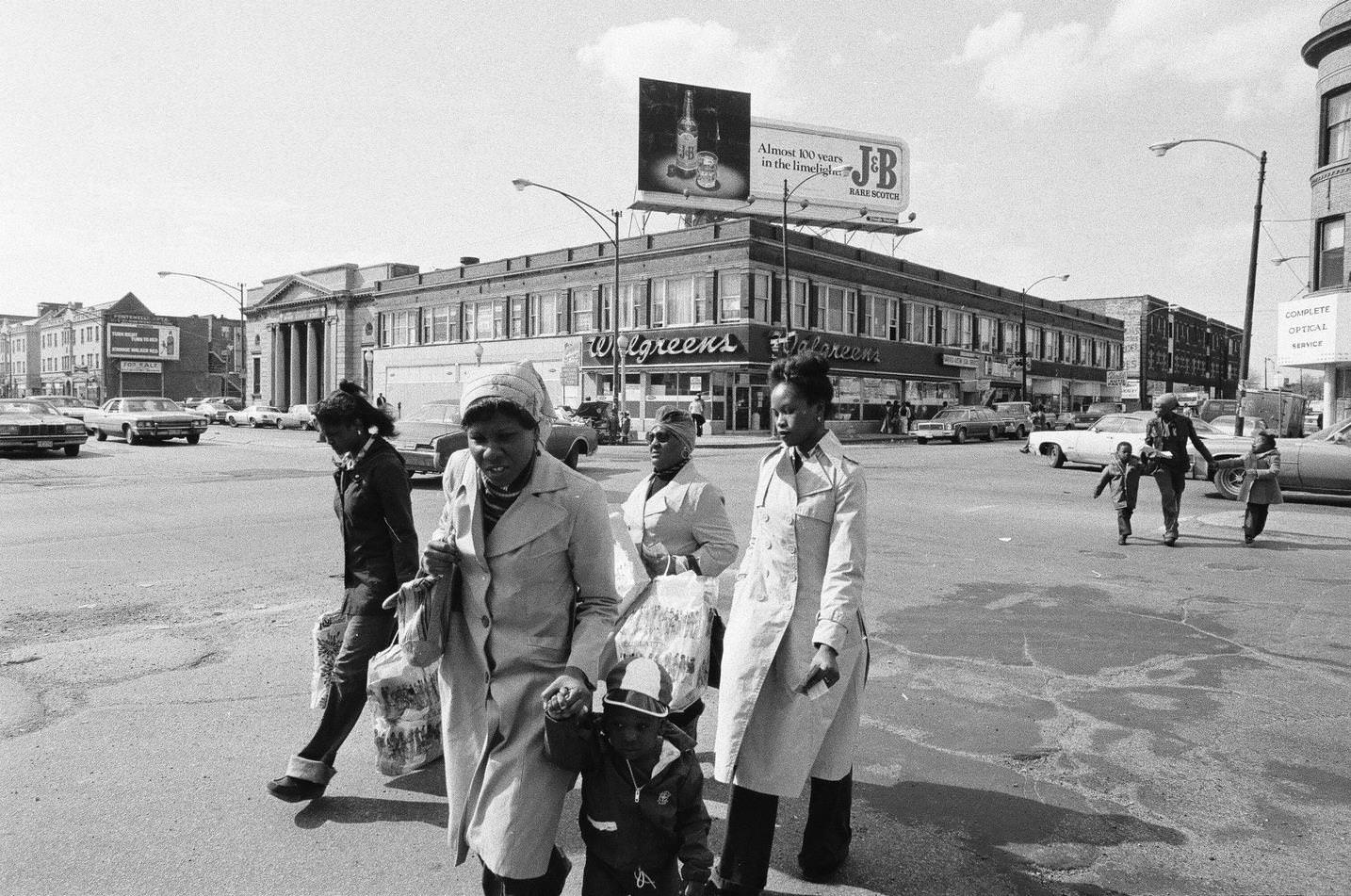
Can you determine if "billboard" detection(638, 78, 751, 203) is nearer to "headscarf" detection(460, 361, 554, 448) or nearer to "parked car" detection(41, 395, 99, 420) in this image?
"parked car" detection(41, 395, 99, 420)

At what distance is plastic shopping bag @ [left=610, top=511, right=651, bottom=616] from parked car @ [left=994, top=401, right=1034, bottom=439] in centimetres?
4090

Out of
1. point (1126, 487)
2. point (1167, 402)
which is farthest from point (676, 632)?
point (1167, 402)

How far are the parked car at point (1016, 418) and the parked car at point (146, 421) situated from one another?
33595mm

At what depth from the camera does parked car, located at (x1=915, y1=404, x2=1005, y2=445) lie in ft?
126

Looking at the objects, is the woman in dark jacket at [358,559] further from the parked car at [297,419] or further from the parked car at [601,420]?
the parked car at [297,419]

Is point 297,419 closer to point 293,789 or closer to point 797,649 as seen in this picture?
point 293,789

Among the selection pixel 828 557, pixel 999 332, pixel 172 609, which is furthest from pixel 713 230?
pixel 828 557

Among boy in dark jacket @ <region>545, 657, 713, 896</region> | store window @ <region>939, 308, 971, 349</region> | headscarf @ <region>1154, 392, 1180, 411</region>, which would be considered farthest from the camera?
store window @ <region>939, 308, 971, 349</region>

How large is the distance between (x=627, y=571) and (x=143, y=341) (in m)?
107

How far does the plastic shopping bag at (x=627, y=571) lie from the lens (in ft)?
11.8

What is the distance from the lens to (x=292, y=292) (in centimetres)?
7150

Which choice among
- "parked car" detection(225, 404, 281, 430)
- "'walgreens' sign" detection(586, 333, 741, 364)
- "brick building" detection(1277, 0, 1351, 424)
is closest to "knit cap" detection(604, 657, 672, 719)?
"brick building" detection(1277, 0, 1351, 424)

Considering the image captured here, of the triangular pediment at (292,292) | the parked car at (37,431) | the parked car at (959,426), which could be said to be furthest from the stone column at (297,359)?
the parked car at (959,426)

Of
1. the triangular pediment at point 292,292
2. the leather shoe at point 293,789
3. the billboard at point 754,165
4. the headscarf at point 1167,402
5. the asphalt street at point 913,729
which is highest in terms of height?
the billboard at point 754,165
